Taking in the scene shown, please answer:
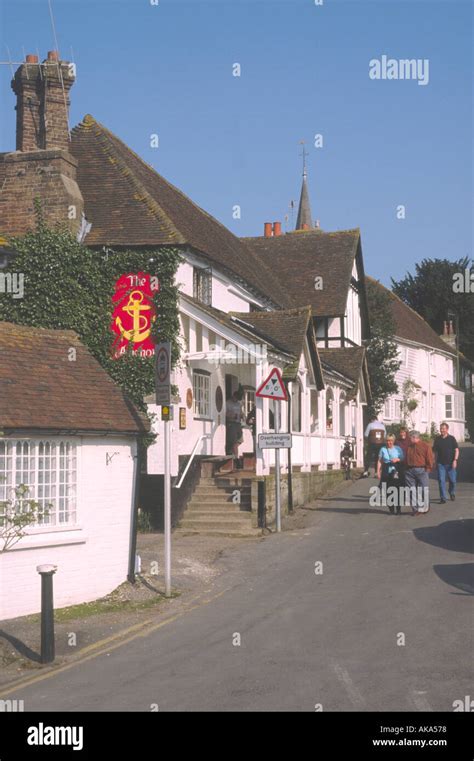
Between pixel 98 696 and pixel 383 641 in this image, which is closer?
pixel 98 696

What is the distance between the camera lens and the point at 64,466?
13.5 m

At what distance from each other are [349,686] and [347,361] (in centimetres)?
2692

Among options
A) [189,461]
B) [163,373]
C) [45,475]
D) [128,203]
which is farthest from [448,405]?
[45,475]

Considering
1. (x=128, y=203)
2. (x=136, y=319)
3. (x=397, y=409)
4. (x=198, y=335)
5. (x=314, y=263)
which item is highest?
(x=314, y=263)

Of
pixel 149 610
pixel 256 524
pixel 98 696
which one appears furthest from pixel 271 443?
pixel 98 696

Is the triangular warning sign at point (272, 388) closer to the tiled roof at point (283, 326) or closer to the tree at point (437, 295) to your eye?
the tiled roof at point (283, 326)

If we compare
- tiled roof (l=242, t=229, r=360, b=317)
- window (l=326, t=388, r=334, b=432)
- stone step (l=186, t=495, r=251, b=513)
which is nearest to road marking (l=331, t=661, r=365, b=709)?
stone step (l=186, t=495, r=251, b=513)

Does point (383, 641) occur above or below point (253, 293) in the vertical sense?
below

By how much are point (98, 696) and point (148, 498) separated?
12200 millimetres

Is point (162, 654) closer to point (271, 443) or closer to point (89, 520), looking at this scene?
point (89, 520)

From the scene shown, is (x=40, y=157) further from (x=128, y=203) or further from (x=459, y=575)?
(x=459, y=575)

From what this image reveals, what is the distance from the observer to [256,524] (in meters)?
19.8

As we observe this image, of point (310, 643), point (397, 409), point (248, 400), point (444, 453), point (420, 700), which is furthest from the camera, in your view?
point (397, 409)

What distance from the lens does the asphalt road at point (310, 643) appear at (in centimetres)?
814
